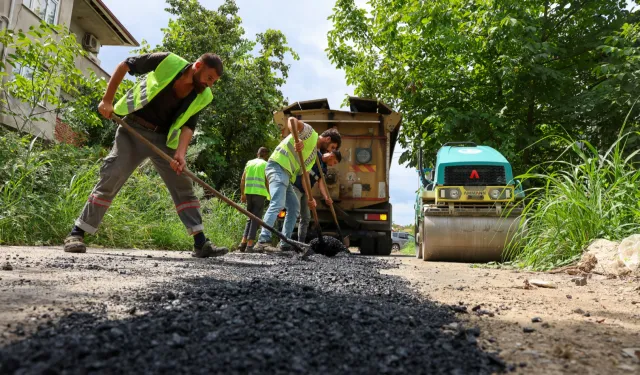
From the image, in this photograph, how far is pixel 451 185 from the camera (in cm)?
635

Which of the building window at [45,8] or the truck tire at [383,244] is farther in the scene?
the building window at [45,8]

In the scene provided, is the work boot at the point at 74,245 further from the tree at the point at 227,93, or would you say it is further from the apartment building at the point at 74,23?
the tree at the point at 227,93

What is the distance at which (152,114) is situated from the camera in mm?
4051

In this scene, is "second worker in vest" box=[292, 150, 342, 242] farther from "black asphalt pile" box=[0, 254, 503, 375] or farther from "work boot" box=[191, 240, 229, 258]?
"black asphalt pile" box=[0, 254, 503, 375]

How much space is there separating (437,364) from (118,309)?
3.91 ft

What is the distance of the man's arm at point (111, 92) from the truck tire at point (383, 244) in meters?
5.37

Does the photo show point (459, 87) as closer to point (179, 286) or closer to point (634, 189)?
point (634, 189)

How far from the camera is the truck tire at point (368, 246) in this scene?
8.40 meters

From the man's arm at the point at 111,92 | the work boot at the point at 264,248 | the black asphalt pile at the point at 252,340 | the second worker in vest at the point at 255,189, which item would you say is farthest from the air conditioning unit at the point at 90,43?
the black asphalt pile at the point at 252,340

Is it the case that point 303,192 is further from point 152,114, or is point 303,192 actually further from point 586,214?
point 586,214

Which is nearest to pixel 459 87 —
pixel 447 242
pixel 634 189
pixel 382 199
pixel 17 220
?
pixel 382 199

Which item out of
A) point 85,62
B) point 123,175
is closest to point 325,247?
point 123,175

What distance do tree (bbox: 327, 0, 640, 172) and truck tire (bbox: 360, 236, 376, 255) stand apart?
7.62ft

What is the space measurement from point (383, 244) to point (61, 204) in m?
5.01
